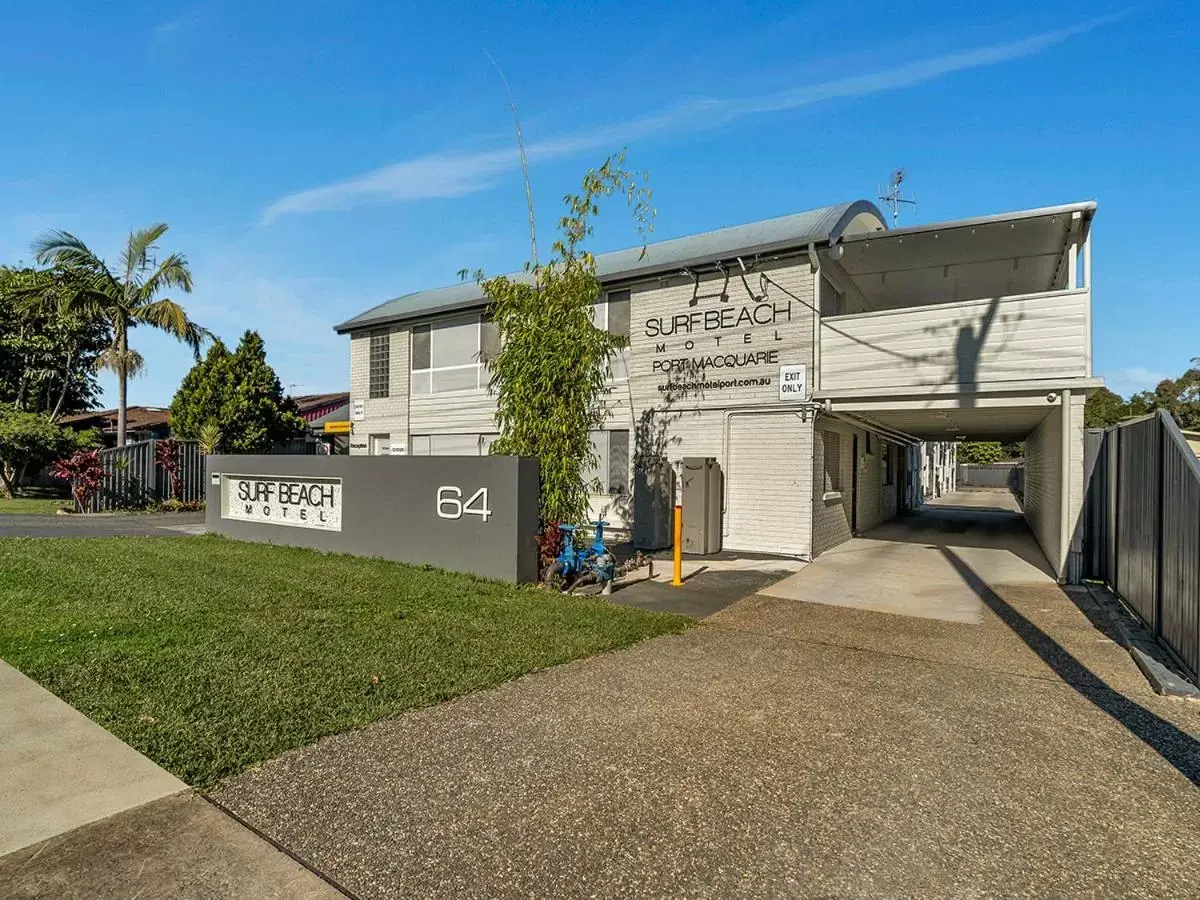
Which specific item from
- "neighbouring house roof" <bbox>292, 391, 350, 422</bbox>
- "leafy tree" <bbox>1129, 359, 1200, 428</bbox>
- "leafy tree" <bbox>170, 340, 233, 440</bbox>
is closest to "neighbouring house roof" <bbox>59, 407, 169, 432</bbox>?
"neighbouring house roof" <bbox>292, 391, 350, 422</bbox>

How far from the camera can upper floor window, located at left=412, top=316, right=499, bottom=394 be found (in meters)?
15.7

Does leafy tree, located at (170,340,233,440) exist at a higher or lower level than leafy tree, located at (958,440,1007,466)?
higher

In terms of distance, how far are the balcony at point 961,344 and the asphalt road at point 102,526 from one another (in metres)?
12.7

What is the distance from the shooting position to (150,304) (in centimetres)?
2203

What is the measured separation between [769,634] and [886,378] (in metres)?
6.00

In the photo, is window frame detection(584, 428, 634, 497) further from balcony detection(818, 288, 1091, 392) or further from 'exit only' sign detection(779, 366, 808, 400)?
balcony detection(818, 288, 1091, 392)

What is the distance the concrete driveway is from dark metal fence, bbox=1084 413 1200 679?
30.7 inches

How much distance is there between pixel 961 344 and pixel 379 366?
13.4 m

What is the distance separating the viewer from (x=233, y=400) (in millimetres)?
20109

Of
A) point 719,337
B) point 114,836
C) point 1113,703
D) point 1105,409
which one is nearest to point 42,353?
point 719,337

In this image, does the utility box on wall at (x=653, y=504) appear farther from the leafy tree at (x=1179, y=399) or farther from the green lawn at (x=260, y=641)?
the leafy tree at (x=1179, y=399)

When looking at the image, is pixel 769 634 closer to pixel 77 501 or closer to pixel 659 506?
pixel 659 506

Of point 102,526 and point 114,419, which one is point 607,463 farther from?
point 114,419

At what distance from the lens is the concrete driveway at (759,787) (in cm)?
273
